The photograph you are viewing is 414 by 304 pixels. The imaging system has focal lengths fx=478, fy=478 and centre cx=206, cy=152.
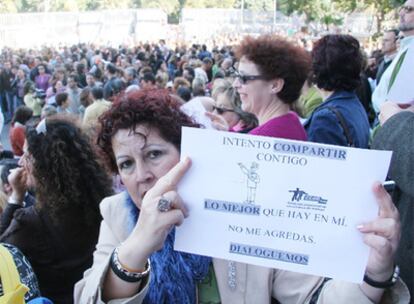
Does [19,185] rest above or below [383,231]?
below

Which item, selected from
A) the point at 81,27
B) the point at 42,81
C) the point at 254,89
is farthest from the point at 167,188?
the point at 81,27

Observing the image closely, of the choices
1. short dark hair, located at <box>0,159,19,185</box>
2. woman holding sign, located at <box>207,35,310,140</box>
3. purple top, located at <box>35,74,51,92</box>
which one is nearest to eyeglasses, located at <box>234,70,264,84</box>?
woman holding sign, located at <box>207,35,310,140</box>

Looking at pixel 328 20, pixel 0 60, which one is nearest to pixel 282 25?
pixel 328 20

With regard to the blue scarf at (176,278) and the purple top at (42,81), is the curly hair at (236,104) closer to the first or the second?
the blue scarf at (176,278)

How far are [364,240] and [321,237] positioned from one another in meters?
0.10

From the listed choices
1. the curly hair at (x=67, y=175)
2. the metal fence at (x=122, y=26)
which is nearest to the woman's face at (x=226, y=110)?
the curly hair at (x=67, y=175)

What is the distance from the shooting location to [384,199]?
1085mm

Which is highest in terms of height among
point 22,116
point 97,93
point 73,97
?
point 97,93

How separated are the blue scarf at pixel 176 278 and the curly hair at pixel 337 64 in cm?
208

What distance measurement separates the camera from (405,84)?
164cm

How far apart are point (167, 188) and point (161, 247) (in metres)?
0.17

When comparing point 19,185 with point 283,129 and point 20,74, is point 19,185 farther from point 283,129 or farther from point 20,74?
point 20,74

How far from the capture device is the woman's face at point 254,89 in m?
2.89

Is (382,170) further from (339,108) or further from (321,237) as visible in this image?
(339,108)
